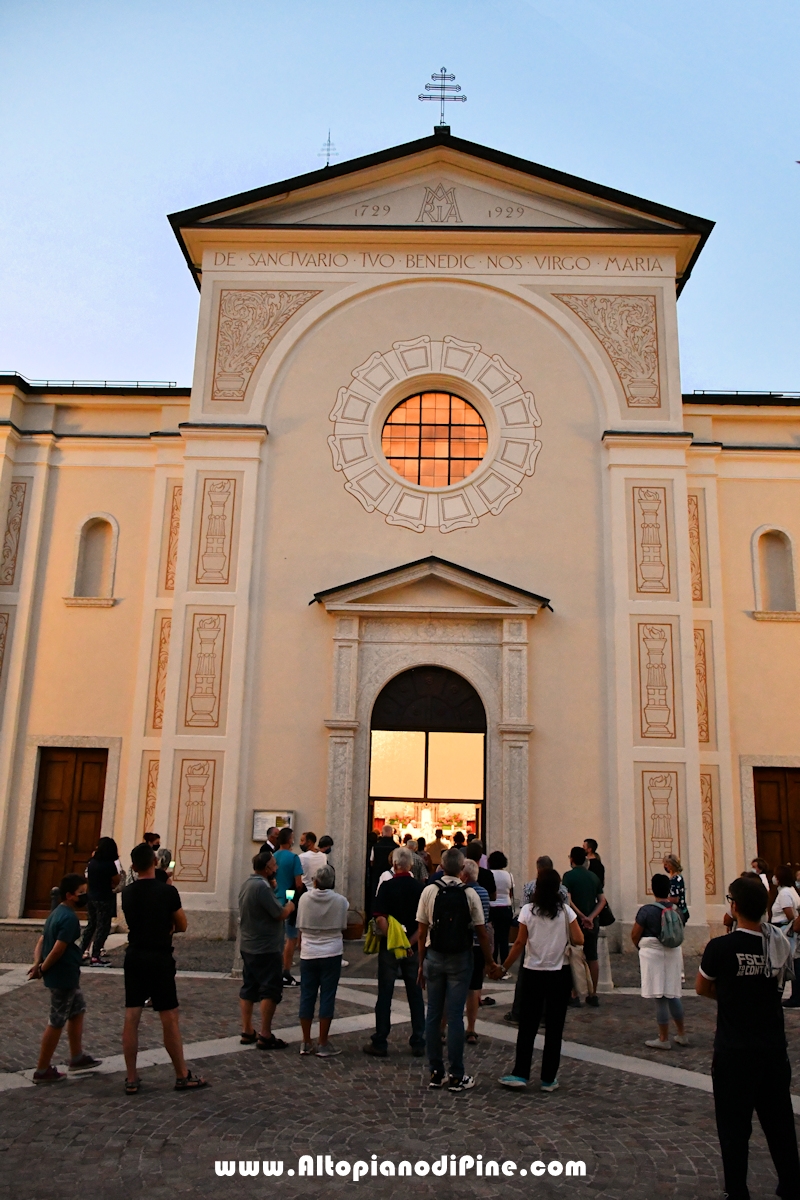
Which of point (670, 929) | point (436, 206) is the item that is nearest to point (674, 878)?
point (670, 929)

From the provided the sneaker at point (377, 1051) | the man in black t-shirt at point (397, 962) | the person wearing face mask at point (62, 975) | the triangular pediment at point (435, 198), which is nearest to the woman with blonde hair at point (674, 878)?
the man in black t-shirt at point (397, 962)

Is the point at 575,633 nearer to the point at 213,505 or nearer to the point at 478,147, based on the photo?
the point at 213,505

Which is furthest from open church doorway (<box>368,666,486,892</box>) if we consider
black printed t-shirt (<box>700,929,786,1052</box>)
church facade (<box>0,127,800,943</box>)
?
black printed t-shirt (<box>700,929,786,1052</box>)

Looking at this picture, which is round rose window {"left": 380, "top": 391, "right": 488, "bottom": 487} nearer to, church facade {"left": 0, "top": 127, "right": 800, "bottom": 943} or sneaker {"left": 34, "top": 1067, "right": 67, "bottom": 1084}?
church facade {"left": 0, "top": 127, "right": 800, "bottom": 943}

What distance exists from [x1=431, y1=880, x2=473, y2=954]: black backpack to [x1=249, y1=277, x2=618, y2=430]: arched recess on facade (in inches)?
416

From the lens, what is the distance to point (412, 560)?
603 inches

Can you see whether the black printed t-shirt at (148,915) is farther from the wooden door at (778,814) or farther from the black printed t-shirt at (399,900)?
the wooden door at (778,814)

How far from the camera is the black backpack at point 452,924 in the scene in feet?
22.7

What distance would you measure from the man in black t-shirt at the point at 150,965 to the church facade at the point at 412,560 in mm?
7516

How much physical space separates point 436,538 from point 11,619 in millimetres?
7464

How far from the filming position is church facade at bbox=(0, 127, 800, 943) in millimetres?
14523

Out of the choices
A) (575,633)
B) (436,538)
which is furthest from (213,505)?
(575,633)

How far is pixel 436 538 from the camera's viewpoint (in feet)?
50.7

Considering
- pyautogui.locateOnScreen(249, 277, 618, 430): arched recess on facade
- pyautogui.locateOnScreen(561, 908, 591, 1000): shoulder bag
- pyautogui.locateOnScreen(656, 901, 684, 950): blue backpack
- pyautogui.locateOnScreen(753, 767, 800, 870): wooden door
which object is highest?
pyautogui.locateOnScreen(249, 277, 618, 430): arched recess on facade
